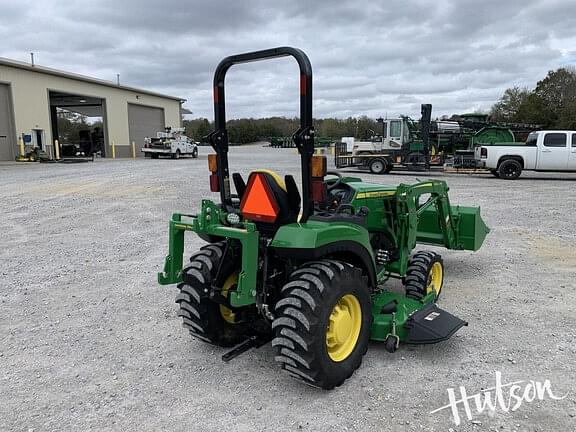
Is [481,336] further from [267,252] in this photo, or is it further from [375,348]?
[267,252]

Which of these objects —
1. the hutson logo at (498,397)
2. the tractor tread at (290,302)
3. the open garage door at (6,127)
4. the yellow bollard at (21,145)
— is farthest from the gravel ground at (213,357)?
the open garage door at (6,127)

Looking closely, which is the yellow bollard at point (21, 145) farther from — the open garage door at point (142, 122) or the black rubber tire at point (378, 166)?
the black rubber tire at point (378, 166)

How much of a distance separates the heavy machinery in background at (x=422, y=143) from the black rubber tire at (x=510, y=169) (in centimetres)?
178

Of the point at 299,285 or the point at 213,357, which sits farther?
the point at 213,357

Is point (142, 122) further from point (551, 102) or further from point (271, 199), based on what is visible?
point (271, 199)

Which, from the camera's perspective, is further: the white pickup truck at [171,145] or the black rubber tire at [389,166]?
the white pickup truck at [171,145]

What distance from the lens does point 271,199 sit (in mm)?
3455

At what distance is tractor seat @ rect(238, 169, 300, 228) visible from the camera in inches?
136

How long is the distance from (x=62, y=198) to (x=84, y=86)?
22964 millimetres

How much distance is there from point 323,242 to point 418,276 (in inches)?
74.0

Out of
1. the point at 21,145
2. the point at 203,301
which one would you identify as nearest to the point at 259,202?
the point at 203,301

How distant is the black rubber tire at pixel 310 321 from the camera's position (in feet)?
10.1

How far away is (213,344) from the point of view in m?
3.96

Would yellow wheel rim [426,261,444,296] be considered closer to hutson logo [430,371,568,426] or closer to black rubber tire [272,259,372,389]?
hutson logo [430,371,568,426]
